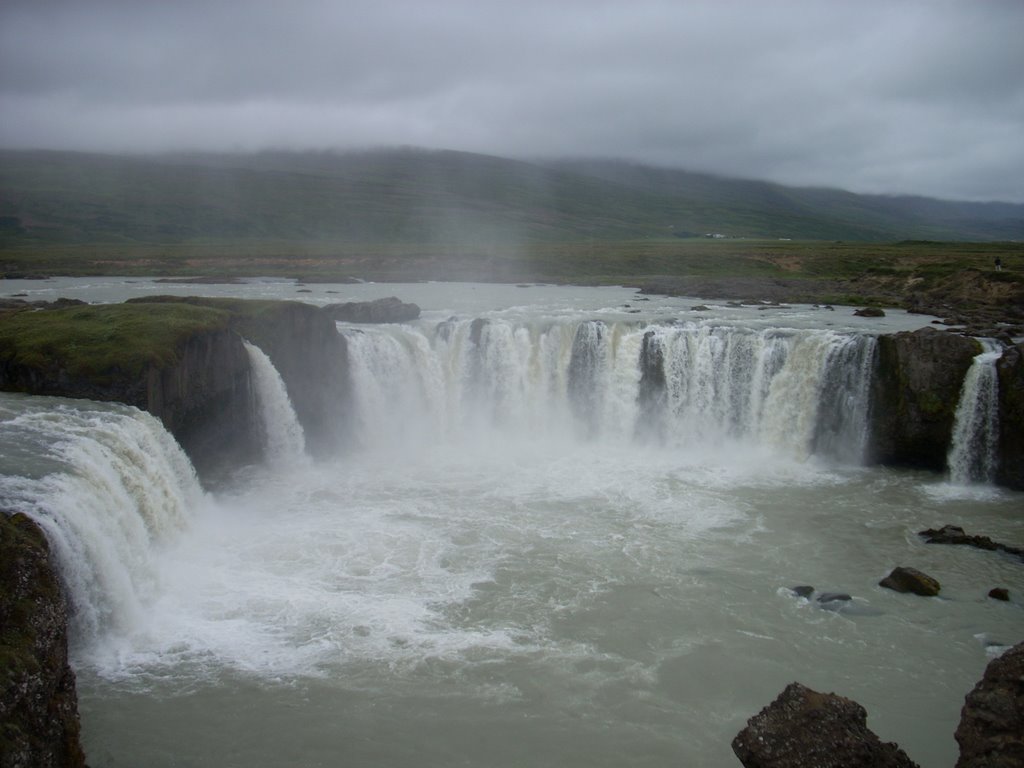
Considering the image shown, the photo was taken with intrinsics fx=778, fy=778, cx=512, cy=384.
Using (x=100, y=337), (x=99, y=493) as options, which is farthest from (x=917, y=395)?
(x=100, y=337)

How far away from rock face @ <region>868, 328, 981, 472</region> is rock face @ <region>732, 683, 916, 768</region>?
20.6 m

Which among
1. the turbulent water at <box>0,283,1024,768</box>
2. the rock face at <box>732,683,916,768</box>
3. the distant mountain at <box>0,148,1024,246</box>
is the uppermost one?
the distant mountain at <box>0,148,1024,246</box>

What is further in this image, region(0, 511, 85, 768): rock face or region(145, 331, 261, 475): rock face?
region(145, 331, 261, 475): rock face

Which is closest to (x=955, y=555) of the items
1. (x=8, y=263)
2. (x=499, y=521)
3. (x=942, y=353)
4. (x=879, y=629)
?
(x=879, y=629)

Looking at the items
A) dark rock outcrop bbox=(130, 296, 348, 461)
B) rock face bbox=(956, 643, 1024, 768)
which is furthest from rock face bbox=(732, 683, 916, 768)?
dark rock outcrop bbox=(130, 296, 348, 461)

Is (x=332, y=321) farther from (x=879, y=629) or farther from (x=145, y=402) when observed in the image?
(x=879, y=629)

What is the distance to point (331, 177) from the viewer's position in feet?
647

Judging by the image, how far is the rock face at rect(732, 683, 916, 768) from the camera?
29.5 ft

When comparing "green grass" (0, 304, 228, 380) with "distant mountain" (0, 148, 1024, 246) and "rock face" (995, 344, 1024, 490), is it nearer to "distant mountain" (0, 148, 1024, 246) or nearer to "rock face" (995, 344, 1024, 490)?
"rock face" (995, 344, 1024, 490)

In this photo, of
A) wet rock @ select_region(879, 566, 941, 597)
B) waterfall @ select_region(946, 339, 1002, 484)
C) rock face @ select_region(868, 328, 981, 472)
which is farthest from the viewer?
rock face @ select_region(868, 328, 981, 472)

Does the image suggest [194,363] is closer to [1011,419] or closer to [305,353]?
[305,353]

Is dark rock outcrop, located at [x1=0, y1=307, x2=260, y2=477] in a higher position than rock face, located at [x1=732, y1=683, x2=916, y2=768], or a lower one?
higher

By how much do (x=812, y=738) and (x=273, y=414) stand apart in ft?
72.3

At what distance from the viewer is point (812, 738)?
9.21 meters
